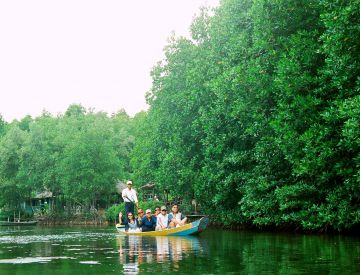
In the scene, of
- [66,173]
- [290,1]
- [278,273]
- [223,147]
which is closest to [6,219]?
[66,173]

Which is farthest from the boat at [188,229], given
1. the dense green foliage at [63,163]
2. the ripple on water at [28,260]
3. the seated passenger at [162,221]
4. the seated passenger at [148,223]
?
the dense green foliage at [63,163]

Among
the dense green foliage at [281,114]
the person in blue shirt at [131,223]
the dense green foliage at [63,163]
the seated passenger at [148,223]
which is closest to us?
the dense green foliage at [281,114]

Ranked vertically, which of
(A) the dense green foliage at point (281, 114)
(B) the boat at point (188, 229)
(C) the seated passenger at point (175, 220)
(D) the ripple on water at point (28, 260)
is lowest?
(D) the ripple on water at point (28, 260)

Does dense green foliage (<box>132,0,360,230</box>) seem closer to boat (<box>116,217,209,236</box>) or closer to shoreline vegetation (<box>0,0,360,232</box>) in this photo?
shoreline vegetation (<box>0,0,360,232</box>)

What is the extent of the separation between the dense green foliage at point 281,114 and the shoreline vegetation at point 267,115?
0.16ft

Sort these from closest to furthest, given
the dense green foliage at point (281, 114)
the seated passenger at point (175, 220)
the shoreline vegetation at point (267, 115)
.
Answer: the dense green foliage at point (281, 114), the shoreline vegetation at point (267, 115), the seated passenger at point (175, 220)

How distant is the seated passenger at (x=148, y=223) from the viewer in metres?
26.5

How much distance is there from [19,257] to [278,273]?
770 cm

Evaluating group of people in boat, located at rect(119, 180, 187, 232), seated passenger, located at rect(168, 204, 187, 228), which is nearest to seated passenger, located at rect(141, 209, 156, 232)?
group of people in boat, located at rect(119, 180, 187, 232)

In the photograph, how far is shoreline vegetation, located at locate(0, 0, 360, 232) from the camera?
19.8m

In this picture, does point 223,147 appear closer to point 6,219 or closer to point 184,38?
point 184,38

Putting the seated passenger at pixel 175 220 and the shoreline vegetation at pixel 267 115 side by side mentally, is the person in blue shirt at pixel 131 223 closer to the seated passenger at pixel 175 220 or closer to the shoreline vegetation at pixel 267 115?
the seated passenger at pixel 175 220

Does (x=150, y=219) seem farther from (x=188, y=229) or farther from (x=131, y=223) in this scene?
(x=188, y=229)

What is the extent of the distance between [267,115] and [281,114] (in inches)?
128
